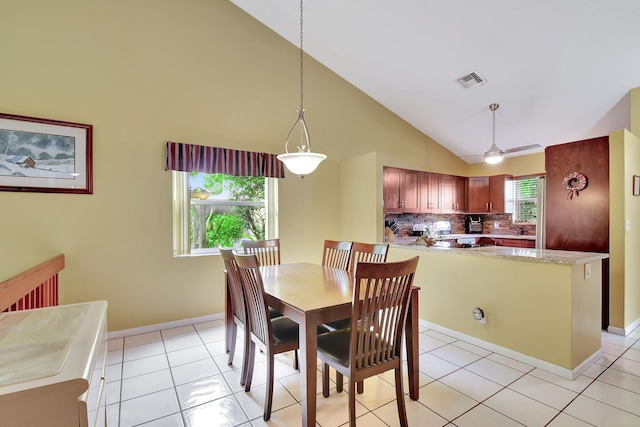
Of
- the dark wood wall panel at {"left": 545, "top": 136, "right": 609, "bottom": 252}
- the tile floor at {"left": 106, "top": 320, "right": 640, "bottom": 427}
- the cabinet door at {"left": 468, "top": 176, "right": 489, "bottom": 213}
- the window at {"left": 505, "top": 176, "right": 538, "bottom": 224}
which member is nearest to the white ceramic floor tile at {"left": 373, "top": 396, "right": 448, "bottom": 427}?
the tile floor at {"left": 106, "top": 320, "right": 640, "bottom": 427}

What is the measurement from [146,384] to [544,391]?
2915 mm

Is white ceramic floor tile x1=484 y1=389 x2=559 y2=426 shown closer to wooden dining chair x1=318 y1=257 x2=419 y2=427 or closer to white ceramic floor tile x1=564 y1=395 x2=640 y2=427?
white ceramic floor tile x1=564 y1=395 x2=640 y2=427

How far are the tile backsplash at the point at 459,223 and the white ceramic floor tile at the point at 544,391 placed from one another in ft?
10.5

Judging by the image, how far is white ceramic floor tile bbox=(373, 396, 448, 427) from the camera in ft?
6.07

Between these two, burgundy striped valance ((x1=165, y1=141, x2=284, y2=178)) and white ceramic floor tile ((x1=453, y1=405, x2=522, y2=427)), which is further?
burgundy striped valance ((x1=165, y1=141, x2=284, y2=178))

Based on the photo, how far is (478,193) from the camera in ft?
19.7

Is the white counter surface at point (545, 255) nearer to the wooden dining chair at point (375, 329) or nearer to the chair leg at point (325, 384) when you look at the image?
the wooden dining chair at point (375, 329)

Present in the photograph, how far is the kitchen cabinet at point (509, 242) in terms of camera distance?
5387 millimetres

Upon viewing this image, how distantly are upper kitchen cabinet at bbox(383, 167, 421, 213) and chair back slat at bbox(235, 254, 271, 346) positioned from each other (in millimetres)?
2863

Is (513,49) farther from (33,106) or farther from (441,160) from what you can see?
(33,106)

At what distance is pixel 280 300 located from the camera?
6.17ft

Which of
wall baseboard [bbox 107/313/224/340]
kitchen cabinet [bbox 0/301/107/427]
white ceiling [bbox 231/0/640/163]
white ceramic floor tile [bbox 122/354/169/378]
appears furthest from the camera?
wall baseboard [bbox 107/313/224/340]

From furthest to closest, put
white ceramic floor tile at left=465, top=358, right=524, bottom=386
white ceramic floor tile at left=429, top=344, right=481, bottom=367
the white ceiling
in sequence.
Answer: the white ceiling < white ceramic floor tile at left=429, top=344, right=481, bottom=367 < white ceramic floor tile at left=465, top=358, right=524, bottom=386

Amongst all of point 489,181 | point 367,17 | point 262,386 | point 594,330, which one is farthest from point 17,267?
point 489,181
